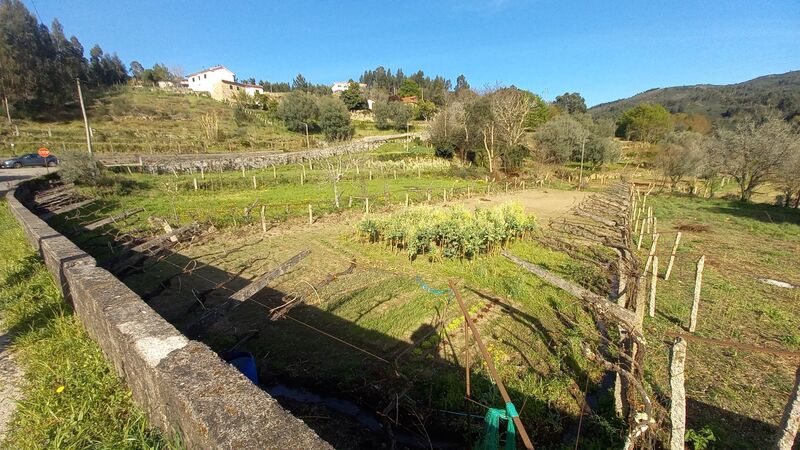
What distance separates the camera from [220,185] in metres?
23.0

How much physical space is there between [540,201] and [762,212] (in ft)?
41.3

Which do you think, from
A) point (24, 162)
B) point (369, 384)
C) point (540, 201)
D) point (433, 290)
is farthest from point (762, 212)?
point (24, 162)

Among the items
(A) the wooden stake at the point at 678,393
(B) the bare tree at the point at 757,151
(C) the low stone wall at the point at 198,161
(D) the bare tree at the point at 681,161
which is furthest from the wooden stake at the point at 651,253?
(D) the bare tree at the point at 681,161

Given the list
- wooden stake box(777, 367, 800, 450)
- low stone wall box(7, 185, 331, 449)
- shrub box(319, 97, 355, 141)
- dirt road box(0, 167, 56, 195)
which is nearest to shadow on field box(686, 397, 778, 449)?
wooden stake box(777, 367, 800, 450)

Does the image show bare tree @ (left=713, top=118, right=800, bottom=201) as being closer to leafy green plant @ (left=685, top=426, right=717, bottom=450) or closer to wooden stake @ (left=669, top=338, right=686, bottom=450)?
leafy green plant @ (left=685, top=426, right=717, bottom=450)

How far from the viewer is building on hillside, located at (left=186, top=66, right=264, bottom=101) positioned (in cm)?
8244

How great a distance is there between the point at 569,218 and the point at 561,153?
91.5ft

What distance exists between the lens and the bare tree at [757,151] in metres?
20.9

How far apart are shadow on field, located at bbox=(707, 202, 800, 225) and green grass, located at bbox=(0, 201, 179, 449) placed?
2701 cm

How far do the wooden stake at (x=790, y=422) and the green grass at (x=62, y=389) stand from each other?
15.1 feet

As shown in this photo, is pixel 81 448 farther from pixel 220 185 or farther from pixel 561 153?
pixel 561 153

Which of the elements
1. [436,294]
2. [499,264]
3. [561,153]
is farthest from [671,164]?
[436,294]

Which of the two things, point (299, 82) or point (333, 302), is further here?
point (299, 82)

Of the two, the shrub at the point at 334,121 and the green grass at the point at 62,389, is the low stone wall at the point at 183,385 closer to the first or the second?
the green grass at the point at 62,389
